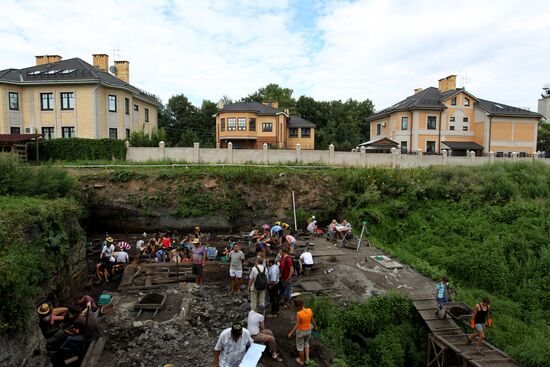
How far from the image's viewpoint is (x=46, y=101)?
30.3 m

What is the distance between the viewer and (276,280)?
10.6 meters

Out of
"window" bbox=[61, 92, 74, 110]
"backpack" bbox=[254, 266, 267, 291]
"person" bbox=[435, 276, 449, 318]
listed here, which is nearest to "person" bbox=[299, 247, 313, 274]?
"backpack" bbox=[254, 266, 267, 291]

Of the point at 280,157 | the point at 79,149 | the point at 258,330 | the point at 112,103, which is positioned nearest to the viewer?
the point at 258,330

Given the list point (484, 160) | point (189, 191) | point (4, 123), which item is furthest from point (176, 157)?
point (484, 160)

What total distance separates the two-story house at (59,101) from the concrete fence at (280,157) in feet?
21.0

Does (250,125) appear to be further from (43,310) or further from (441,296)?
(43,310)

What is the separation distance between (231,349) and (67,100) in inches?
1191

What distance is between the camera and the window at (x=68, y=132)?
30438 mm

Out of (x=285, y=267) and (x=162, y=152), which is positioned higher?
(x=162, y=152)

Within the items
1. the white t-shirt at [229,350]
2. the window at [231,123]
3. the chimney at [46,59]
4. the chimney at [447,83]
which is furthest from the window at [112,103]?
the chimney at [447,83]

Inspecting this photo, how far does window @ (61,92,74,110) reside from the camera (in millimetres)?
30016

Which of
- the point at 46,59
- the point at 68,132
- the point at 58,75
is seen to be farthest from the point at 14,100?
the point at 46,59

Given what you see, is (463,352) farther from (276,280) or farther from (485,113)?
(485,113)

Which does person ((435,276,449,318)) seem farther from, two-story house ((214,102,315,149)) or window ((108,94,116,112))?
two-story house ((214,102,315,149))
